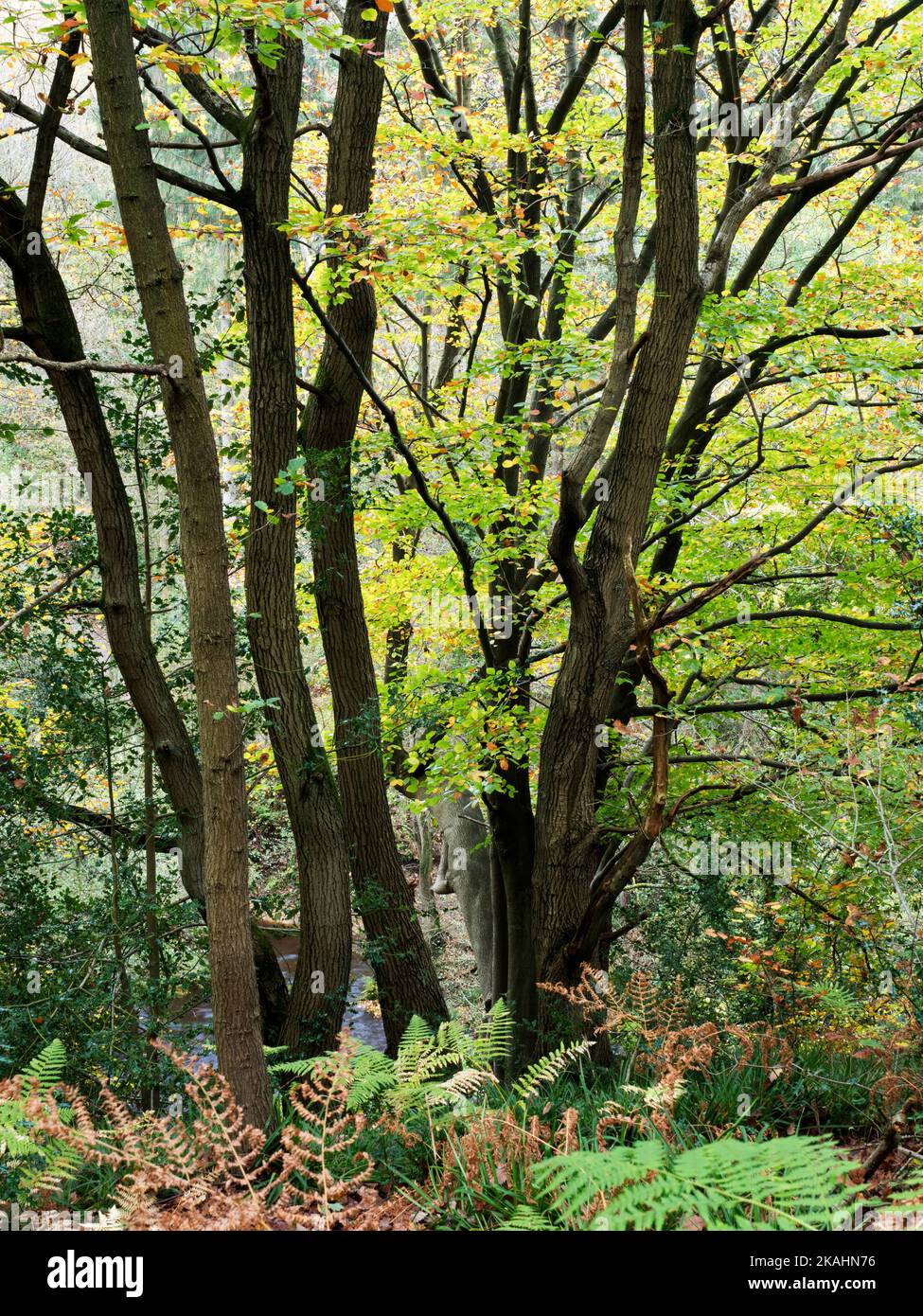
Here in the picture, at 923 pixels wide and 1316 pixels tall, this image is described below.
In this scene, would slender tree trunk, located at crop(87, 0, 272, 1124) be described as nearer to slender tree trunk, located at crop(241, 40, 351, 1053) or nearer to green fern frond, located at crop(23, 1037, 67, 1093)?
green fern frond, located at crop(23, 1037, 67, 1093)

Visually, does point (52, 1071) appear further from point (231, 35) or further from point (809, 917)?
point (809, 917)

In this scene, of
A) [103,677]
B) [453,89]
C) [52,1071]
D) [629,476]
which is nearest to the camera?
[52,1071]

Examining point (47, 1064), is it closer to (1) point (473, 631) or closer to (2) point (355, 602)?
(2) point (355, 602)

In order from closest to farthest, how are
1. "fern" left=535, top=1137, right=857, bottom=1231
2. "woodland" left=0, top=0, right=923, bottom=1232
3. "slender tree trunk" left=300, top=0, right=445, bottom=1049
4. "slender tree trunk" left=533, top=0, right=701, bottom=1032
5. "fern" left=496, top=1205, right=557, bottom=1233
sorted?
1. "fern" left=535, top=1137, right=857, bottom=1231
2. "fern" left=496, top=1205, right=557, bottom=1233
3. "woodland" left=0, top=0, right=923, bottom=1232
4. "slender tree trunk" left=533, top=0, right=701, bottom=1032
5. "slender tree trunk" left=300, top=0, right=445, bottom=1049

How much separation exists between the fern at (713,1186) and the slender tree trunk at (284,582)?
4081 millimetres

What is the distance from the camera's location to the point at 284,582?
6.71m

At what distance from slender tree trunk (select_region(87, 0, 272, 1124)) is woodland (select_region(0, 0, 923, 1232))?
0.8 inches

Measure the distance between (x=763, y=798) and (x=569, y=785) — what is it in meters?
2.24

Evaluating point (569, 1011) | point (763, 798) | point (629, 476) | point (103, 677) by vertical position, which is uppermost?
point (629, 476)

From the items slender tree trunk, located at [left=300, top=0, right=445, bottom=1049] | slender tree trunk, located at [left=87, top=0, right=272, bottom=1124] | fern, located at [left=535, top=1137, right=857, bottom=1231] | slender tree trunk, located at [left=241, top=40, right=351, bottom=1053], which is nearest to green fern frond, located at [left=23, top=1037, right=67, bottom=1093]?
slender tree trunk, located at [left=87, top=0, right=272, bottom=1124]

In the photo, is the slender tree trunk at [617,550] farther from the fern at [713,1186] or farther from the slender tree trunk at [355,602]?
the fern at [713,1186]

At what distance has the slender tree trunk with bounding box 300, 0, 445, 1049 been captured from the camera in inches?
284

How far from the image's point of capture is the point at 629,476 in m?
6.12
